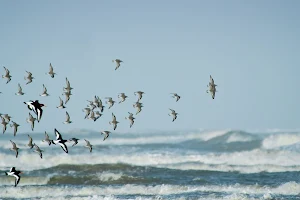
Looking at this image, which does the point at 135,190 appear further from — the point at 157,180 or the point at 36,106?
the point at 36,106

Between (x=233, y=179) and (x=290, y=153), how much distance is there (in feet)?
50.5

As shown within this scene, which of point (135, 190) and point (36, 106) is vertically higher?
point (36, 106)

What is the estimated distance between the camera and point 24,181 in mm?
30750

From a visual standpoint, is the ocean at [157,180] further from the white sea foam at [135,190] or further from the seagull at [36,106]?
the seagull at [36,106]

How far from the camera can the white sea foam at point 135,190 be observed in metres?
25.7

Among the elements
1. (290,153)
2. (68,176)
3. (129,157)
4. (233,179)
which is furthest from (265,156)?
(68,176)

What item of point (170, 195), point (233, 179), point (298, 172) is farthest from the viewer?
point (298, 172)

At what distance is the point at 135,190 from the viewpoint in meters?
26.8

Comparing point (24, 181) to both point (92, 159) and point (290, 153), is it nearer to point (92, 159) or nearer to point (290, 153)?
point (92, 159)

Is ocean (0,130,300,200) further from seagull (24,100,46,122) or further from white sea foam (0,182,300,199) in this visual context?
seagull (24,100,46,122)

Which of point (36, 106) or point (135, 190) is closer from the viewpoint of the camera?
point (36, 106)

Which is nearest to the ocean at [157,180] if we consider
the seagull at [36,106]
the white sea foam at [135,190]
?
the white sea foam at [135,190]

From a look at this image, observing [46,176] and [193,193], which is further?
[46,176]

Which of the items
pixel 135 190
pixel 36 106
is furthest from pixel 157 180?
pixel 36 106
